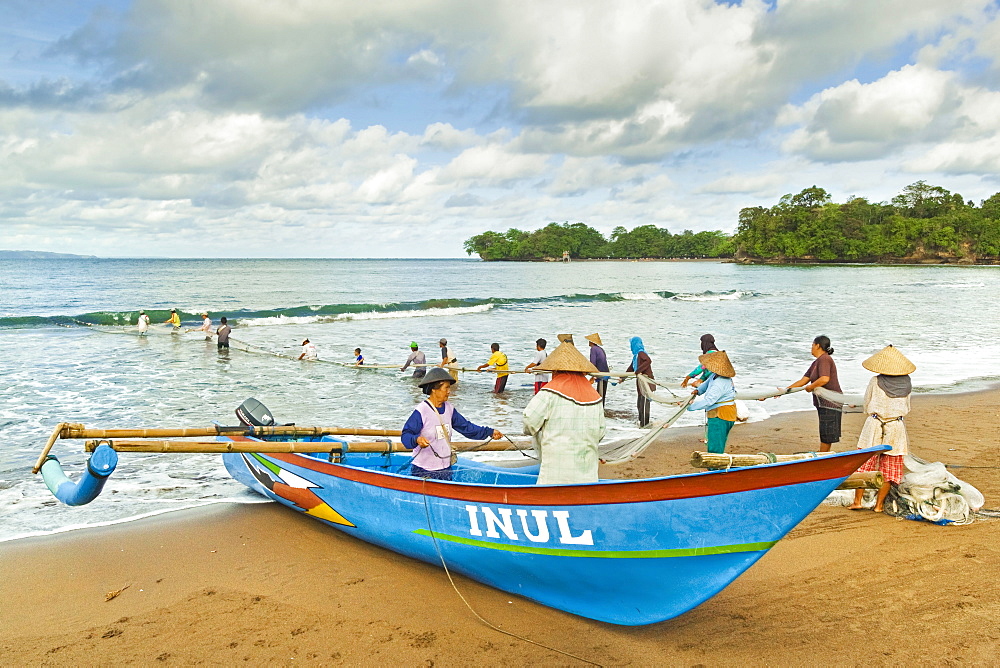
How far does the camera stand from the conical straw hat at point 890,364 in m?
6.14

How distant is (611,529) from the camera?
421 centimetres

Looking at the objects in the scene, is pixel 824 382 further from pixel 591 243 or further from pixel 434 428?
pixel 591 243

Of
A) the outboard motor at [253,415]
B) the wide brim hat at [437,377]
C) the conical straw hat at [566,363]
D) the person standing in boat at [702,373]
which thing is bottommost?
the outboard motor at [253,415]

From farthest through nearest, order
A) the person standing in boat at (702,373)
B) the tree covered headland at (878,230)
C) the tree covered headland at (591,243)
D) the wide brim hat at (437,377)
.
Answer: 1. the tree covered headland at (591,243)
2. the tree covered headland at (878,230)
3. the person standing in boat at (702,373)
4. the wide brim hat at (437,377)

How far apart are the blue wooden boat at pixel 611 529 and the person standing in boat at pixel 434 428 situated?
329mm

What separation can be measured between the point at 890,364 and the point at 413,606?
5.03 metres

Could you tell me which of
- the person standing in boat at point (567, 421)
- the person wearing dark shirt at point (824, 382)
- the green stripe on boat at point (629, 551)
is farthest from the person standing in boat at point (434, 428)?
the person wearing dark shirt at point (824, 382)

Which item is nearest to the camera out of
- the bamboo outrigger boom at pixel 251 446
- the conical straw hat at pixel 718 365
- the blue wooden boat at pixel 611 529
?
the blue wooden boat at pixel 611 529

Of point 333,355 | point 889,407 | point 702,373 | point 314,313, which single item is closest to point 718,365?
point 702,373

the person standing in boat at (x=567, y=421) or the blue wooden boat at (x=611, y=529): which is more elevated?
the person standing in boat at (x=567, y=421)

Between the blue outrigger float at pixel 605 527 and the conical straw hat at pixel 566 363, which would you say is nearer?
the blue outrigger float at pixel 605 527

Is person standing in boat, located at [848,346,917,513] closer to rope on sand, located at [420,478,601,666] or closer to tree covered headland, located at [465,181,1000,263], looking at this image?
rope on sand, located at [420,478,601,666]

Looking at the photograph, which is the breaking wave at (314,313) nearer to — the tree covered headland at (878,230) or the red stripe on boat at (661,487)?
the red stripe on boat at (661,487)

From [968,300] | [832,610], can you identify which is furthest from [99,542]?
[968,300]
